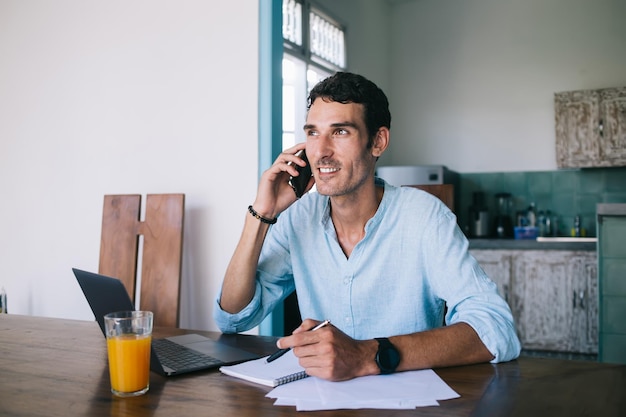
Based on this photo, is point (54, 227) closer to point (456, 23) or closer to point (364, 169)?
point (364, 169)

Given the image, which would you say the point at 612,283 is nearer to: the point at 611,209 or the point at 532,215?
the point at 611,209

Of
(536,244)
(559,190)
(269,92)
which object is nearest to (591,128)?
(559,190)

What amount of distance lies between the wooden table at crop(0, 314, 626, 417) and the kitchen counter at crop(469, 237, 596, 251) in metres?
3.13

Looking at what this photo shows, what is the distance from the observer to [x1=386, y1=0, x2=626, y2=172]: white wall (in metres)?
4.48

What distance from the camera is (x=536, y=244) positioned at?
402 cm

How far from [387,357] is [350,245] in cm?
54

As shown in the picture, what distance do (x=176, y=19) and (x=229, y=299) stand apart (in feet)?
4.17

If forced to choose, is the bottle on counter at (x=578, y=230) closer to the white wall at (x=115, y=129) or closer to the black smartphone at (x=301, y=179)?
the white wall at (x=115, y=129)

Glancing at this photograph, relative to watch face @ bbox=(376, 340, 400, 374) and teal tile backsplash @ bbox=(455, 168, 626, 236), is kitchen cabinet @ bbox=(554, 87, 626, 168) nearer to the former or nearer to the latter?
teal tile backsplash @ bbox=(455, 168, 626, 236)

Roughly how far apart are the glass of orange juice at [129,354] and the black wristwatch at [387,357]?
41 centimetres

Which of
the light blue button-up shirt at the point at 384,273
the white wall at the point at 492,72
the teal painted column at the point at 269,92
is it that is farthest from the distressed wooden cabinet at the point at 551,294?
the light blue button-up shirt at the point at 384,273

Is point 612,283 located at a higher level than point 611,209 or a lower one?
lower

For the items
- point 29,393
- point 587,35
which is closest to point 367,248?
point 29,393

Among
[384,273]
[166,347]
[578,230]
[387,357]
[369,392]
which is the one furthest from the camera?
[578,230]
